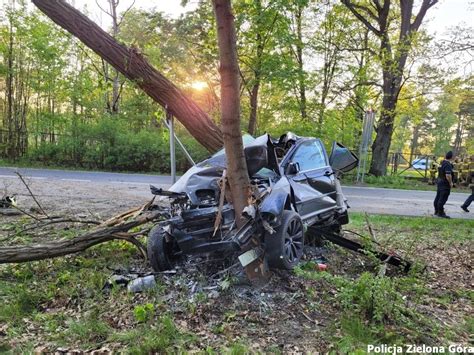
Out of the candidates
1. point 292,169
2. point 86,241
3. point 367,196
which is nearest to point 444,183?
point 367,196

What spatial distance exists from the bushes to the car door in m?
12.3

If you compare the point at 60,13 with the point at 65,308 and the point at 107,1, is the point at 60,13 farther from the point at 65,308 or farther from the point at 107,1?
the point at 107,1

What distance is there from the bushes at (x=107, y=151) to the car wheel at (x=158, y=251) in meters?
13.6

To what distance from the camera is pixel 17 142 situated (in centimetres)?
1811

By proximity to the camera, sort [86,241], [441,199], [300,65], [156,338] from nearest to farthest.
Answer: [156,338], [86,241], [441,199], [300,65]

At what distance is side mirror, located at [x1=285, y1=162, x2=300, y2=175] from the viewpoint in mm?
5389

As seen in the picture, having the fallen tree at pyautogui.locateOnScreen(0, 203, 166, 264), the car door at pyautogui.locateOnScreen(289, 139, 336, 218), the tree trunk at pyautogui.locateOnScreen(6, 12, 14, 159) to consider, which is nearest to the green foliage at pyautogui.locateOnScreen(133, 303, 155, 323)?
the fallen tree at pyautogui.locateOnScreen(0, 203, 166, 264)

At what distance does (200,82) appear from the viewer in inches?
727

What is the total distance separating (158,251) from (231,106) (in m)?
2.05

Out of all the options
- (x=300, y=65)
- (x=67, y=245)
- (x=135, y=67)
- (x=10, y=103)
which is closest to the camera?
(x=67, y=245)

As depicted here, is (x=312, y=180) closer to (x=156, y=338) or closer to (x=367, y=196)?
(x=156, y=338)

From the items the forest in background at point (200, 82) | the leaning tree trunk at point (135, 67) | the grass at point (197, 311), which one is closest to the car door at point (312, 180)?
the grass at point (197, 311)

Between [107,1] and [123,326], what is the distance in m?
21.7

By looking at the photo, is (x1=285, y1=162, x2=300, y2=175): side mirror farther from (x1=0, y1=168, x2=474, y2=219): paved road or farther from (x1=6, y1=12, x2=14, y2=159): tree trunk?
(x1=6, y1=12, x2=14, y2=159): tree trunk
